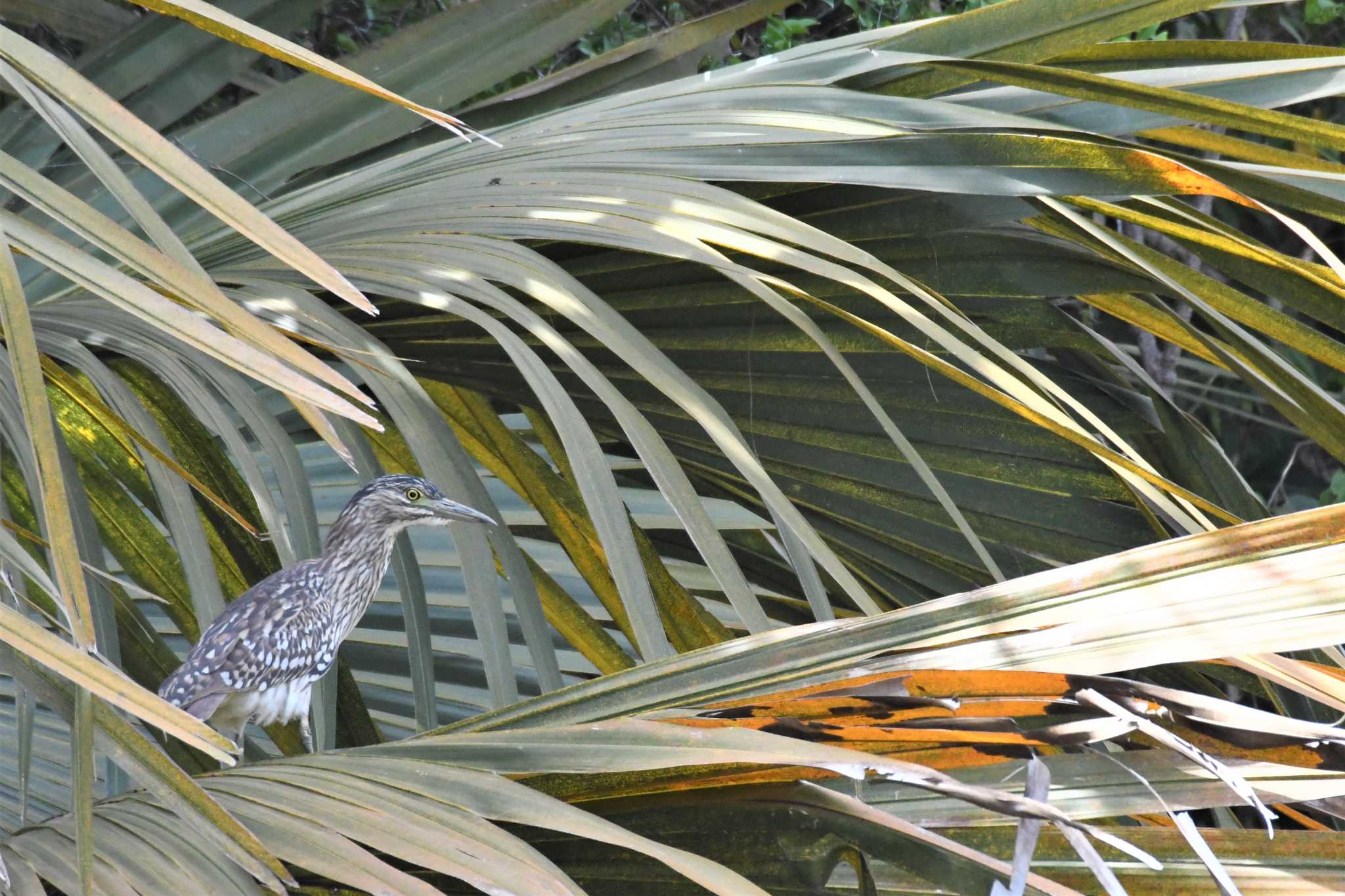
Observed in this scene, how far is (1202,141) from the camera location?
1.43 m

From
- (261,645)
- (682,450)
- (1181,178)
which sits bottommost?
(261,645)

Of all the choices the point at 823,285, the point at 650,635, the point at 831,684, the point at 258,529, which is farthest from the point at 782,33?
the point at 831,684

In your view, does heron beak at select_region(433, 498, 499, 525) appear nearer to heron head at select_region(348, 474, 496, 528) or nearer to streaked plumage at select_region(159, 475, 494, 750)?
streaked plumage at select_region(159, 475, 494, 750)

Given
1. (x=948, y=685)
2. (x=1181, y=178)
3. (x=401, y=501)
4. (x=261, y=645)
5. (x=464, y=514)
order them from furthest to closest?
(x=401, y=501), (x=261, y=645), (x=464, y=514), (x=1181, y=178), (x=948, y=685)

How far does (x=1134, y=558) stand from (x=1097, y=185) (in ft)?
1.96

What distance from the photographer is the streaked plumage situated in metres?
A: 1.58

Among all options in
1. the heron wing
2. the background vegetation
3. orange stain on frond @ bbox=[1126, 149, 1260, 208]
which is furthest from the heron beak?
orange stain on frond @ bbox=[1126, 149, 1260, 208]

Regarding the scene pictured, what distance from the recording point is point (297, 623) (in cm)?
165

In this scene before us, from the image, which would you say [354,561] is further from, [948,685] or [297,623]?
[948,685]

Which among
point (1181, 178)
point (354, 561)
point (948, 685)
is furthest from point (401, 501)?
point (948, 685)

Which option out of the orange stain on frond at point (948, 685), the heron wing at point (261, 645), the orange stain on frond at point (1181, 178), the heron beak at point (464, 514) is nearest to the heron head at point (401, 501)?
the heron wing at point (261, 645)

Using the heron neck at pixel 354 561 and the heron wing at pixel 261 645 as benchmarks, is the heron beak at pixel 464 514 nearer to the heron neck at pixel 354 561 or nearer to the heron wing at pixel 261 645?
the heron wing at pixel 261 645

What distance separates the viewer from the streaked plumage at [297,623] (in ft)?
5.17

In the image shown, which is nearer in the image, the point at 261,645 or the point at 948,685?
the point at 948,685
